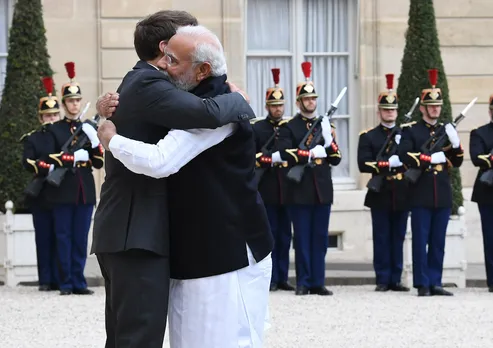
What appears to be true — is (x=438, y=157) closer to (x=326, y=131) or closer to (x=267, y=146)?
(x=326, y=131)

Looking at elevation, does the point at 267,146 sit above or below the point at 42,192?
above

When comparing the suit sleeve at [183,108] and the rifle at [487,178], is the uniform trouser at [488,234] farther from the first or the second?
the suit sleeve at [183,108]

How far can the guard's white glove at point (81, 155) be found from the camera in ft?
40.0

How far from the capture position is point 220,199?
5.00 meters

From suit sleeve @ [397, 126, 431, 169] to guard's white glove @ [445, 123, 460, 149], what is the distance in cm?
25

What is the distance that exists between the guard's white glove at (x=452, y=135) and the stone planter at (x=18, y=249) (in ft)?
13.2

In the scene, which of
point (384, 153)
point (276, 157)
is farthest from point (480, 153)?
point (276, 157)

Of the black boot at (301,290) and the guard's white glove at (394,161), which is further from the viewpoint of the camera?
the guard's white glove at (394,161)

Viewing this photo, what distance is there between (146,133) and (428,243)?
25.1ft

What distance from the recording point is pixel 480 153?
12641 mm

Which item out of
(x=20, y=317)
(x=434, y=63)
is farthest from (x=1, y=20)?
(x=20, y=317)

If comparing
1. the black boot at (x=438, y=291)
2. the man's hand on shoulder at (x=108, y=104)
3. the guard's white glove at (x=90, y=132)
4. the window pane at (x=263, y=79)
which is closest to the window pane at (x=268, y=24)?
the window pane at (x=263, y=79)

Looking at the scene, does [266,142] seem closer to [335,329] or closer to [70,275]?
[70,275]

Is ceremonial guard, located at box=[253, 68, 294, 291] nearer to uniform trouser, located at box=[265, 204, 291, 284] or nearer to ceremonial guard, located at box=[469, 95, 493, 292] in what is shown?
uniform trouser, located at box=[265, 204, 291, 284]
